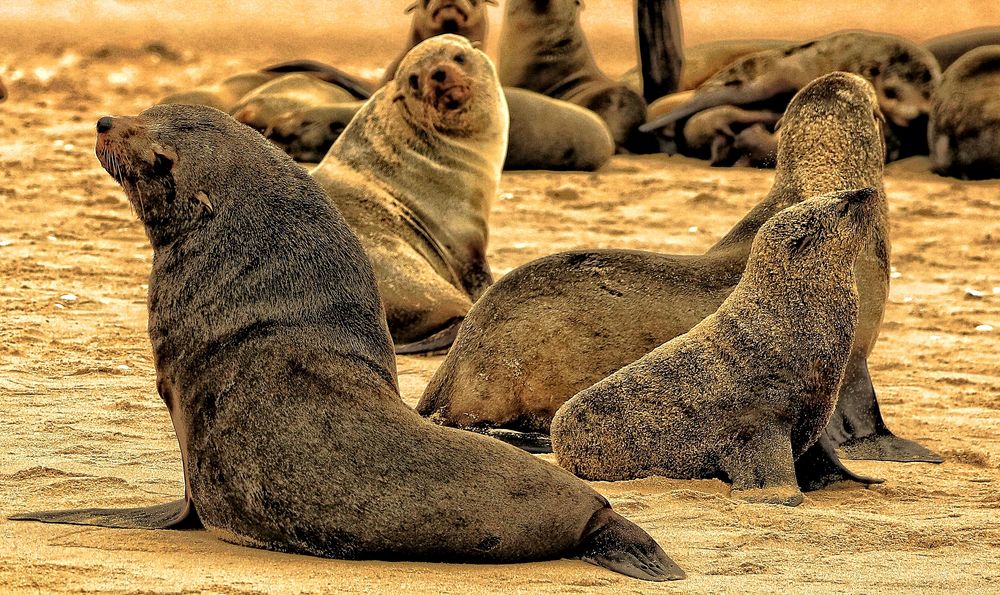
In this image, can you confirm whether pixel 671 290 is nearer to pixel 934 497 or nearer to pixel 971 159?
pixel 934 497

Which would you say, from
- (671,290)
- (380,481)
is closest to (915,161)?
(671,290)

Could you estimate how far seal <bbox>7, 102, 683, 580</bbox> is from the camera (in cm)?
350

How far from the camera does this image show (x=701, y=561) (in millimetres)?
3699

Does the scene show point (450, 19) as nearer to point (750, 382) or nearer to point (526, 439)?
point (526, 439)

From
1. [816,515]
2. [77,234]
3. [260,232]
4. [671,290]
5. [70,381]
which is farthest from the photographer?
[77,234]

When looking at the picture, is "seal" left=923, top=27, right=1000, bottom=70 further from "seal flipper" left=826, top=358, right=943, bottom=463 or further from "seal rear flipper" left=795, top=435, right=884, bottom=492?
"seal rear flipper" left=795, top=435, right=884, bottom=492

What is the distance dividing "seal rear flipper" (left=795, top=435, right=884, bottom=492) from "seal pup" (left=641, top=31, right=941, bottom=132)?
8.87m

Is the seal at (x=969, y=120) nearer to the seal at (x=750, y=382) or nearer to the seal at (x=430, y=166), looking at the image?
the seal at (x=430, y=166)

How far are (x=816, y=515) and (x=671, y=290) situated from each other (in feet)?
4.03

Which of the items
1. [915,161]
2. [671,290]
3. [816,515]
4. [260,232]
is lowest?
[915,161]

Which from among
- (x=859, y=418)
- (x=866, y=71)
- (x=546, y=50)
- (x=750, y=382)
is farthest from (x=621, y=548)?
(x=546, y=50)

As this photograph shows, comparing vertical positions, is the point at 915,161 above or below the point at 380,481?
below

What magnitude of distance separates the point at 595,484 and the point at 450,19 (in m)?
8.78

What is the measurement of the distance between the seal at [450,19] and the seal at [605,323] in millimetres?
7668
